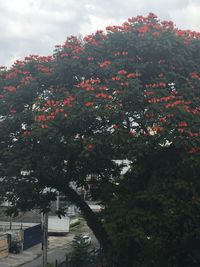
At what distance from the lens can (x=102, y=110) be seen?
13961 millimetres

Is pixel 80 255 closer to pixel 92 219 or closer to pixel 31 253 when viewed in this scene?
pixel 92 219

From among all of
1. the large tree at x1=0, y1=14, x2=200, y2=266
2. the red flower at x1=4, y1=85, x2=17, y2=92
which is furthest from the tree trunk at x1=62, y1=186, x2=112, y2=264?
the red flower at x1=4, y1=85, x2=17, y2=92

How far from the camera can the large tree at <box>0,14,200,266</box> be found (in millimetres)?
14148

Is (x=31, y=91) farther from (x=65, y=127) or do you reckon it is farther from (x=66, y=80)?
(x=65, y=127)

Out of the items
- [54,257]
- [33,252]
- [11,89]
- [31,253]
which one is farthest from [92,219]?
[33,252]

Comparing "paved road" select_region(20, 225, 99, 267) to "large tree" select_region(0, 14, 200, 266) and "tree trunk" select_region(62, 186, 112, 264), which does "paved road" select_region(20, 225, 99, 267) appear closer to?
"tree trunk" select_region(62, 186, 112, 264)

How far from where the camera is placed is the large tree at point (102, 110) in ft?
46.4

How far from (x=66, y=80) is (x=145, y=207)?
5018 millimetres

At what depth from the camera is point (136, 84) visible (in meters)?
14.6

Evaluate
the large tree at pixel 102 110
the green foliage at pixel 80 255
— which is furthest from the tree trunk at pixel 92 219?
the green foliage at pixel 80 255

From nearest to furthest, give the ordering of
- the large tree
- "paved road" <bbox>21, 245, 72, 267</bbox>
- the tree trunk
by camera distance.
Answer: the large tree → the tree trunk → "paved road" <bbox>21, 245, 72, 267</bbox>

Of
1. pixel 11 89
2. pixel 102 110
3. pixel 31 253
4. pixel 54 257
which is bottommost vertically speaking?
pixel 54 257

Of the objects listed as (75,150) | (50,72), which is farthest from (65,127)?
(50,72)

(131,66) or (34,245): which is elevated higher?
(131,66)
